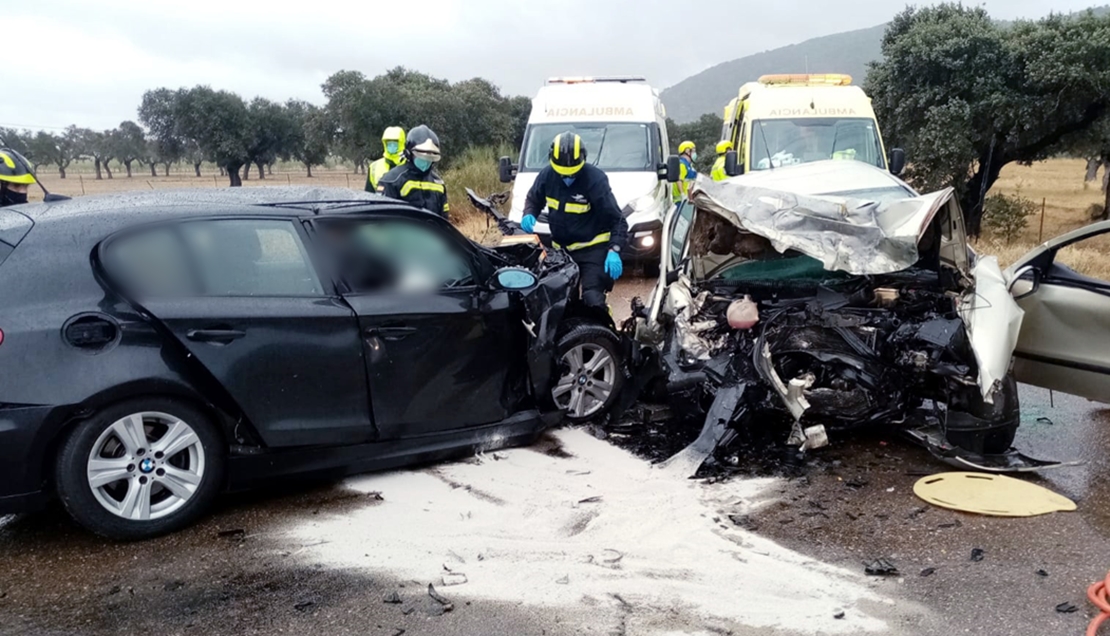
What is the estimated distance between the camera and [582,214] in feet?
21.6

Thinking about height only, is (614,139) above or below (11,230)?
A: above

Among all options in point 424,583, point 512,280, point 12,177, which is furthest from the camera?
point 12,177

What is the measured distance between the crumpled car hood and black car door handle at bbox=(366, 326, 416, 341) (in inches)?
84.2

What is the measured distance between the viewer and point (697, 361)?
5.21 m

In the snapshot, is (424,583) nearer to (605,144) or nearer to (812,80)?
(605,144)

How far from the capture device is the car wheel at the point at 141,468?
3709 mm

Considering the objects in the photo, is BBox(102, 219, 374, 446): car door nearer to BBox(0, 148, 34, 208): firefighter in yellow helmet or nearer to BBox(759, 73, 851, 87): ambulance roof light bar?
BBox(0, 148, 34, 208): firefighter in yellow helmet

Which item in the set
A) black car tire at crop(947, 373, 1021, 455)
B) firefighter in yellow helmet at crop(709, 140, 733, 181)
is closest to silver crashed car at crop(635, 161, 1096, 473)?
black car tire at crop(947, 373, 1021, 455)

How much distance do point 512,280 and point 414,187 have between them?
2.92 meters

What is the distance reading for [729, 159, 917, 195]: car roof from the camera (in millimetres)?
5941

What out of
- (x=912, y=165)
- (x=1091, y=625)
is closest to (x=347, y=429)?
(x=1091, y=625)

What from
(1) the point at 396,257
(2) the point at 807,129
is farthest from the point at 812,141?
(1) the point at 396,257

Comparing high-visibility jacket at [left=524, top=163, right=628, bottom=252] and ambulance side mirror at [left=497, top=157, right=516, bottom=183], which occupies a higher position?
ambulance side mirror at [left=497, top=157, right=516, bottom=183]

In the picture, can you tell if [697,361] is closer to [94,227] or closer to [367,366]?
[367,366]
